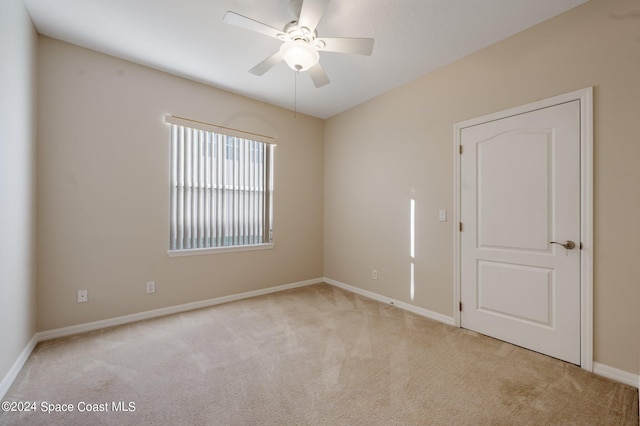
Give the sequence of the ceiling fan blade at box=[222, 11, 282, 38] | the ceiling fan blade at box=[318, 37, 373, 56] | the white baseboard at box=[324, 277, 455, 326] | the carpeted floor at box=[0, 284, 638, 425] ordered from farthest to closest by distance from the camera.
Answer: the white baseboard at box=[324, 277, 455, 326], the ceiling fan blade at box=[318, 37, 373, 56], the ceiling fan blade at box=[222, 11, 282, 38], the carpeted floor at box=[0, 284, 638, 425]

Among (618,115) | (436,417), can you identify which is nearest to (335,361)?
(436,417)

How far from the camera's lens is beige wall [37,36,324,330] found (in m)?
2.60

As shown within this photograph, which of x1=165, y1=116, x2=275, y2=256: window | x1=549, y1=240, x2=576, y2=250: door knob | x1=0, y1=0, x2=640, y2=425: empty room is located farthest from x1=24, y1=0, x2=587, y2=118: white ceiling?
x1=549, y1=240, x2=576, y2=250: door knob

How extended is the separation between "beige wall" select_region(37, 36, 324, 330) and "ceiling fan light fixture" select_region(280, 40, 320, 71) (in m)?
1.87

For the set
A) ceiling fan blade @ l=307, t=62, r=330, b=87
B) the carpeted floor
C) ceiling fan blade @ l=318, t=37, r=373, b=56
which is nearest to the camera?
the carpeted floor

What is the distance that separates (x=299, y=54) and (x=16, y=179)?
2.30 m

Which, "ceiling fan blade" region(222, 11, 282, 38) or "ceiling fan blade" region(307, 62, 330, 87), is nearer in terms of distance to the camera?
"ceiling fan blade" region(222, 11, 282, 38)

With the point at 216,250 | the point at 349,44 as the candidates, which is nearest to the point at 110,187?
the point at 216,250

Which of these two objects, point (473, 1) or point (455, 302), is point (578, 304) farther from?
point (473, 1)

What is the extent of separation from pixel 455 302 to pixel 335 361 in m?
1.52

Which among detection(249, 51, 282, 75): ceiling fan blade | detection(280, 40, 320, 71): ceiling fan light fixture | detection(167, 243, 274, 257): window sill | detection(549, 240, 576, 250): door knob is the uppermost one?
detection(249, 51, 282, 75): ceiling fan blade

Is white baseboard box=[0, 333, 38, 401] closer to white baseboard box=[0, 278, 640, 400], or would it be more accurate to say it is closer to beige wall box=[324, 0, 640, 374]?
white baseboard box=[0, 278, 640, 400]

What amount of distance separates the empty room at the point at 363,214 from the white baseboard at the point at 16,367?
3cm

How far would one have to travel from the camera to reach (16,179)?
2.05 meters
